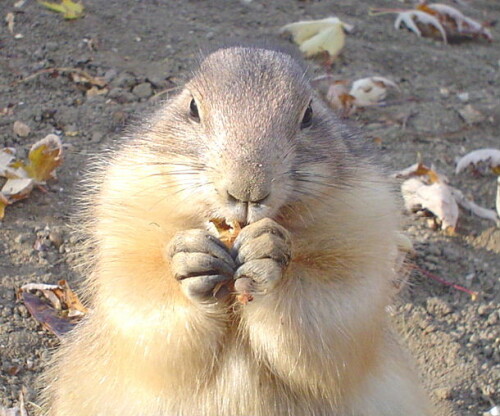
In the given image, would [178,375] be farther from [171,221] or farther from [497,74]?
[497,74]

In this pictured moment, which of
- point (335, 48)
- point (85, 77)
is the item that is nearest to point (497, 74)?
point (335, 48)

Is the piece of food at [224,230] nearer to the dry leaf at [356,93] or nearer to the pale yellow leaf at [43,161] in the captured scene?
the pale yellow leaf at [43,161]

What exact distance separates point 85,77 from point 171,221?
3207 mm

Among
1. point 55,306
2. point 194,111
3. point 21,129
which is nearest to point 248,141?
point 194,111

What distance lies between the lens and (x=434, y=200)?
5.65 meters

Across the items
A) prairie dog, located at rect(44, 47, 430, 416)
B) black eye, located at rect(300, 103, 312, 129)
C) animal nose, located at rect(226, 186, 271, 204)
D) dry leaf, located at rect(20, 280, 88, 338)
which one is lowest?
dry leaf, located at rect(20, 280, 88, 338)

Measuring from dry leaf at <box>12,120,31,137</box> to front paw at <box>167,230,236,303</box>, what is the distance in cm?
287

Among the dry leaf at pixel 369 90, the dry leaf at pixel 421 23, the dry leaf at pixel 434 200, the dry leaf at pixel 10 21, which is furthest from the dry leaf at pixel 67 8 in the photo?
the dry leaf at pixel 434 200

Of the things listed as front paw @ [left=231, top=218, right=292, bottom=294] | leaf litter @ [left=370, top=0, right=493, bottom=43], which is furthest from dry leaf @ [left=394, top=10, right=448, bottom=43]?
front paw @ [left=231, top=218, right=292, bottom=294]

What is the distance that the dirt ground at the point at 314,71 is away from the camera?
480 cm

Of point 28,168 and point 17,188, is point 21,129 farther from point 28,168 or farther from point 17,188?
point 17,188

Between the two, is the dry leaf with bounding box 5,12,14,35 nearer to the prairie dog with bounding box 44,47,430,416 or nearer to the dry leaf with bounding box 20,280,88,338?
the dry leaf with bounding box 20,280,88,338

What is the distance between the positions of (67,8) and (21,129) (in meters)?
1.67

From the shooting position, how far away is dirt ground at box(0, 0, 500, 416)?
480 centimetres
